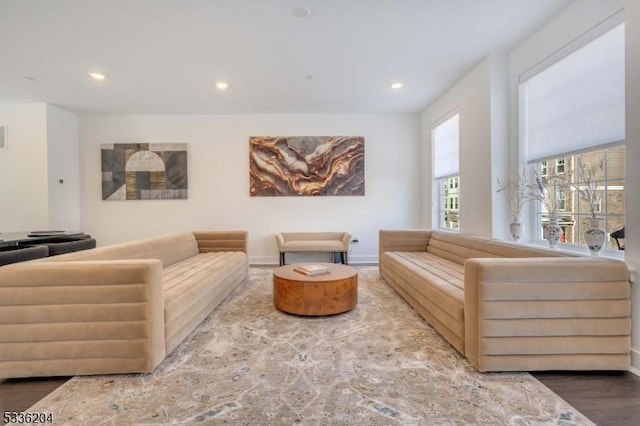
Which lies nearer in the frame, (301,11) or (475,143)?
(301,11)

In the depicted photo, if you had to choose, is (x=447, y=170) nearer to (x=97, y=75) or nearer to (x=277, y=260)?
(x=277, y=260)

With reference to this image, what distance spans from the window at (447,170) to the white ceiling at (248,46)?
0.63m

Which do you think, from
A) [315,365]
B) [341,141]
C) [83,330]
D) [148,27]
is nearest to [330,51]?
[148,27]

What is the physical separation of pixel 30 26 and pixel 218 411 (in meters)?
3.84

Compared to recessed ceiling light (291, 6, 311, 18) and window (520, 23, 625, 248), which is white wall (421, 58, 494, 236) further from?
recessed ceiling light (291, 6, 311, 18)

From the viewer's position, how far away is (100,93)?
15.0 feet

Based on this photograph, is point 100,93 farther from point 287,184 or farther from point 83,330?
point 83,330

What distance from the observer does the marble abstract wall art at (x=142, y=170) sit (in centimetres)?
566

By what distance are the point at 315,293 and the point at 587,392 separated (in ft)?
6.63

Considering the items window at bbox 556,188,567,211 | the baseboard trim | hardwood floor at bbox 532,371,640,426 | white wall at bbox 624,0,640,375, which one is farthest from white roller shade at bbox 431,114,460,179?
hardwood floor at bbox 532,371,640,426

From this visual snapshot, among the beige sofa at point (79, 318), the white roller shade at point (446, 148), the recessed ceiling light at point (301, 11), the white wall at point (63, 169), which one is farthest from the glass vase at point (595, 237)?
the white wall at point (63, 169)

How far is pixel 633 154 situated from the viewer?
2014 millimetres

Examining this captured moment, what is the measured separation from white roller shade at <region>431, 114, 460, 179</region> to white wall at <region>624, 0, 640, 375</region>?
2.38 meters

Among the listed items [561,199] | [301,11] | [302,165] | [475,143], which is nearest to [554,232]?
[561,199]
